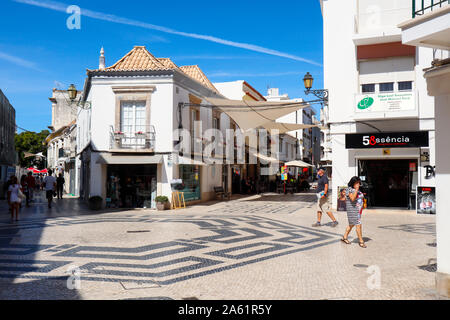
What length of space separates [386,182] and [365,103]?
381 centimetres

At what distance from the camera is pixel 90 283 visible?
575cm

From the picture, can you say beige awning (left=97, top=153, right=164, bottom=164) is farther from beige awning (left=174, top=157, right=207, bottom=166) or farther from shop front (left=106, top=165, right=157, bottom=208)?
beige awning (left=174, top=157, right=207, bottom=166)

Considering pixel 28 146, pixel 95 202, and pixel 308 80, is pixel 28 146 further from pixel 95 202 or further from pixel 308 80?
pixel 308 80

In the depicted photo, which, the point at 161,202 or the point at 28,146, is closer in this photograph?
the point at 161,202

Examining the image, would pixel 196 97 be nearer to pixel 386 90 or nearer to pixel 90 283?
pixel 386 90

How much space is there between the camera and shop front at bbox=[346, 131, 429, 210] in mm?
15836

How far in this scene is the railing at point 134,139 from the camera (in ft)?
60.1

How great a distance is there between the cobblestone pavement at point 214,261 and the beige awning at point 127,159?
5.63 metres

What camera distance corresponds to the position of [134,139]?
60.4ft

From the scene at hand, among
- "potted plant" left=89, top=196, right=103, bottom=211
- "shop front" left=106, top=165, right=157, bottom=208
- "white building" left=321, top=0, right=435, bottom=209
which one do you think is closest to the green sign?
"white building" left=321, top=0, right=435, bottom=209

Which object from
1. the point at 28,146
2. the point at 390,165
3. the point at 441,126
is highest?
the point at 28,146

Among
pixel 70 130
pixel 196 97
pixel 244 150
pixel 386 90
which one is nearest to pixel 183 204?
pixel 196 97

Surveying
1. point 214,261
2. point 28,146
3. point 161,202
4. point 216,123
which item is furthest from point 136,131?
point 28,146
